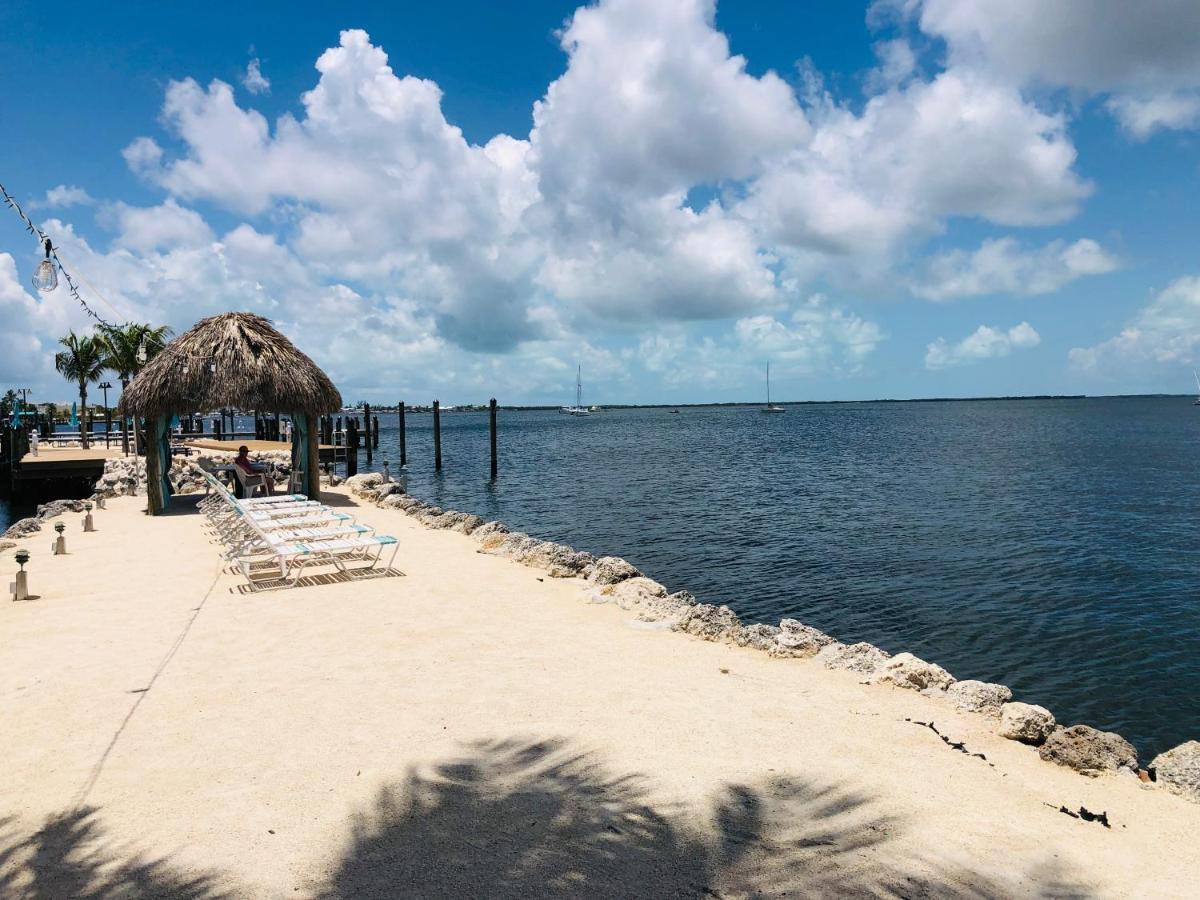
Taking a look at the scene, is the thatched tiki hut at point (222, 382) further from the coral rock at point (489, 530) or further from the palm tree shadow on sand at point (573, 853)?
the palm tree shadow on sand at point (573, 853)

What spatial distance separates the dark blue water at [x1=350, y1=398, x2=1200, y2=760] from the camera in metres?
10.0

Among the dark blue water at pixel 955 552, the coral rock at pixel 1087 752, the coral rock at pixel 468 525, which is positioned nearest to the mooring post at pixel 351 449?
the dark blue water at pixel 955 552

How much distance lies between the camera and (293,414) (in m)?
18.2

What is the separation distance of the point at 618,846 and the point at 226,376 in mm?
15964

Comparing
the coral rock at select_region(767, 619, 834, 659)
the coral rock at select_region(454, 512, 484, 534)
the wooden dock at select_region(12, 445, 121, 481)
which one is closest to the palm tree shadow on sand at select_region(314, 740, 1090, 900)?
the coral rock at select_region(767, 619, 834, 659)

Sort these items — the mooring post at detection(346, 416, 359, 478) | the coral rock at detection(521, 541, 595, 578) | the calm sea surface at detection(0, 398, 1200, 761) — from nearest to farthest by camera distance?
the calm sea surface at detection(0, 398, 1200, 761) → the coral rock at detection(521, 541, 595, 578) → the mooring post at detection(346, 416, 359, 478)

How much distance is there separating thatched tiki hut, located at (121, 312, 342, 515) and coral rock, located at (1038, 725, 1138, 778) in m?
16.3

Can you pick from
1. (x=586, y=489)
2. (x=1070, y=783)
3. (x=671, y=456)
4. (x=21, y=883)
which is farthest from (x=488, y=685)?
(x=671, y=456)

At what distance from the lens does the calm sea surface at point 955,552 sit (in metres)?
10.0

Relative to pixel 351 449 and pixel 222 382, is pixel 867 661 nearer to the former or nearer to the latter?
pixel 222 382

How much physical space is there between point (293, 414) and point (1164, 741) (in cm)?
1751

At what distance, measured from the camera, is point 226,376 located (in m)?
17.0

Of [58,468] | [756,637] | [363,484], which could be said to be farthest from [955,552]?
[58,468]

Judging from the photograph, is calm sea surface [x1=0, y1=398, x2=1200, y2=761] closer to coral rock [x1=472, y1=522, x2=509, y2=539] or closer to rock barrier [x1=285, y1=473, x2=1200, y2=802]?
rock barrier [x1=285, y1=473, x2=1200, y2=802]
